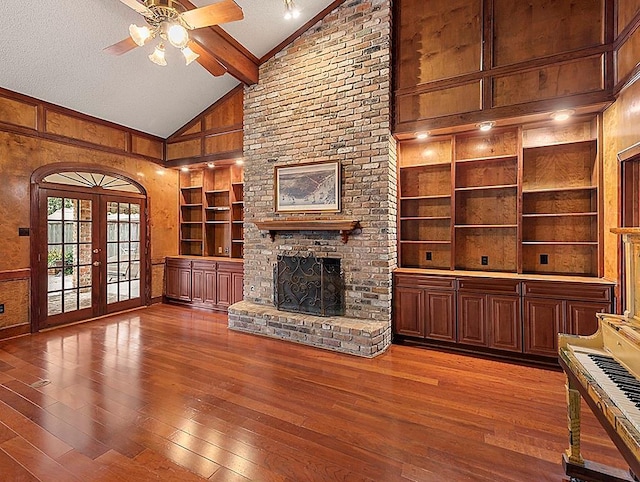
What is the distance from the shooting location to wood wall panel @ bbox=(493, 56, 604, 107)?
132 inches

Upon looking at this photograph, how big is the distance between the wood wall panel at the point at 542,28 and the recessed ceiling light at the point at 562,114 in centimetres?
63

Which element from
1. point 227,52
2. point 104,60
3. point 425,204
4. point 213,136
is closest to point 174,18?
point 227,52

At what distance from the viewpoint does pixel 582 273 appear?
12.5ft

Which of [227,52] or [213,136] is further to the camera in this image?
[213,136]

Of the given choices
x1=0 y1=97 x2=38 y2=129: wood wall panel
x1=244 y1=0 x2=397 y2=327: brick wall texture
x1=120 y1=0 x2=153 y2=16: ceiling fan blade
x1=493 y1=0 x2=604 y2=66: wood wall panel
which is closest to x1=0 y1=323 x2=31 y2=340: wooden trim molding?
x1=0 y1=97 x2=38 y2=129: wood wall panel

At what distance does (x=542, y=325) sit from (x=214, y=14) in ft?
14.4

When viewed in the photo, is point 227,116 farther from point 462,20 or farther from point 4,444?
point 4,444

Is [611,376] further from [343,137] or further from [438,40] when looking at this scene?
[438,40]

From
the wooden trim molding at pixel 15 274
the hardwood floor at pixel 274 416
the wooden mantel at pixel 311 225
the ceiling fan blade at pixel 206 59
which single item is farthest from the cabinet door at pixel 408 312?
the wooden trim molding at pixel 15 274

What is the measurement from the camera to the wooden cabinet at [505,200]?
3.80m

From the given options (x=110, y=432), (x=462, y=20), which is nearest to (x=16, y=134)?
(x=110, y=432)

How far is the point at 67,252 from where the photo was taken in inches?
198

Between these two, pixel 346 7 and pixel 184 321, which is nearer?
pixel 346 7

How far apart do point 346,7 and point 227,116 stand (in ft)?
8.65
